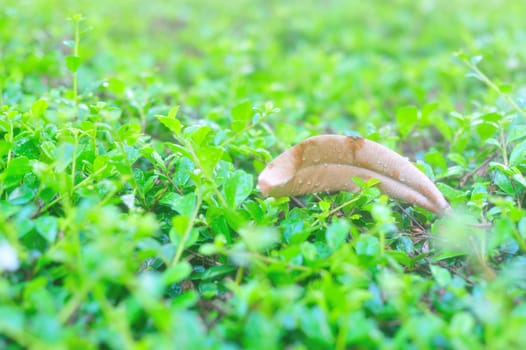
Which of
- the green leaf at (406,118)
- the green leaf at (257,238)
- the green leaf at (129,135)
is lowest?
the green leaf at (406,118)

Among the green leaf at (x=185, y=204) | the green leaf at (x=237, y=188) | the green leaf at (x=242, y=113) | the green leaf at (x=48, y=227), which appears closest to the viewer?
the green leaf at (x=48, y=227)

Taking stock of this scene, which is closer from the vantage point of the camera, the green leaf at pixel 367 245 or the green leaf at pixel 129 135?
the green leaf at pixel 367 245

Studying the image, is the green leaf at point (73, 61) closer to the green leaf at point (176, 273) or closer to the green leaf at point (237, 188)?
the green leaf at point (237, 188)

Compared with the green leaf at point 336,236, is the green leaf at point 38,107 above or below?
above

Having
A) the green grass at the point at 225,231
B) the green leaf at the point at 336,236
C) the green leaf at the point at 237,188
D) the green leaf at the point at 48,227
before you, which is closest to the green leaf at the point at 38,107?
the green grass at the point at 225,231

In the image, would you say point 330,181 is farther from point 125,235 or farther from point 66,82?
point 66,82

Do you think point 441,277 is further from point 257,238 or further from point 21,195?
point 21,195

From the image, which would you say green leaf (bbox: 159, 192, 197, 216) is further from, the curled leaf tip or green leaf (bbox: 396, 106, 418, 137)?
green leaf (bbox: 396, 106, 418, 137)

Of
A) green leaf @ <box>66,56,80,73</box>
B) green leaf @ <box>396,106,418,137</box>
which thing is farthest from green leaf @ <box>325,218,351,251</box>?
green leaf @ <box>66,56,80,73</box>

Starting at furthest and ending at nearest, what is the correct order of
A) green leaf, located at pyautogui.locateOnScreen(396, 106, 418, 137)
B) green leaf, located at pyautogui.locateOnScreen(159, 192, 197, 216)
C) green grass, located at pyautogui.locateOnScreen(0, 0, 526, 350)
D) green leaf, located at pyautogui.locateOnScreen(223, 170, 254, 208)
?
green leaf, located at pyautogui.locateOnScreen(396, 106, 418, 137)
green leaf, located at pyautogui.locateOnScreen(223, 170, 254, 208)
green leaf, located at pyautogui.locateOnScreen(159, 192, 197, 216)
green grass, located at pyautogui.locateOnScreen(0, 0, 526, 350)

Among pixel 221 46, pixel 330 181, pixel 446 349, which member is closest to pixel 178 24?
pixel 221 46
